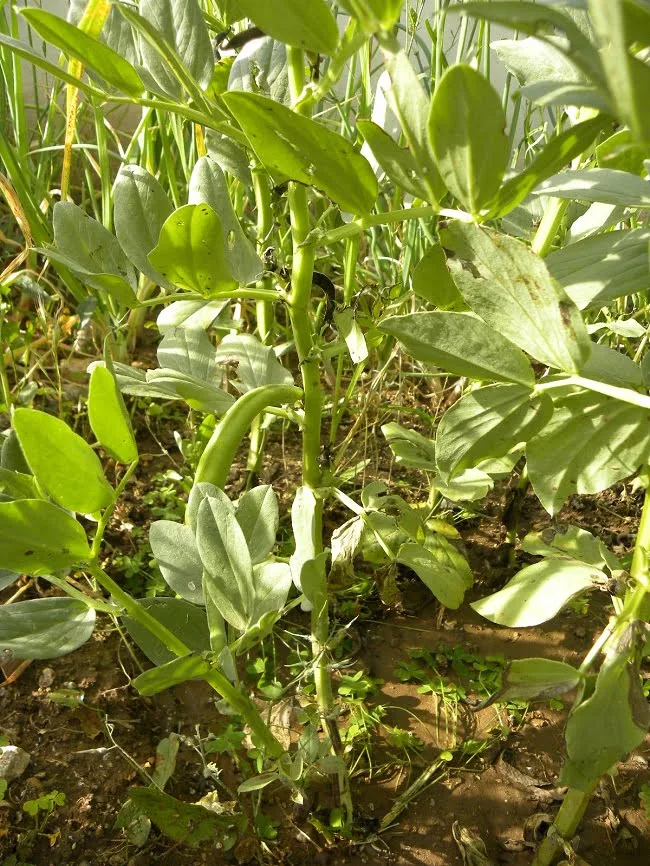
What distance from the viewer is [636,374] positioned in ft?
1.65

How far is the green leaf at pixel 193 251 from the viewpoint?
0.46 m

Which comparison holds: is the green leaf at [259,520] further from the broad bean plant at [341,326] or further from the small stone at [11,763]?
the small stone at [11,763]

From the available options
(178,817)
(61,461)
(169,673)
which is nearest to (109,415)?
(61,461)

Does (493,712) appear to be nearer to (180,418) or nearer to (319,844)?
(319,844)

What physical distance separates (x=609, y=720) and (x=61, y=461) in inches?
14.2

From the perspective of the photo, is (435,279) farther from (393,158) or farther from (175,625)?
(175,625)

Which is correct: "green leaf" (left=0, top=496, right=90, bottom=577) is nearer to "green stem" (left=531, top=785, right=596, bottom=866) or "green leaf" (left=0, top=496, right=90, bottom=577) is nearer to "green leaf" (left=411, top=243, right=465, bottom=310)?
"green leaf" (left=411, top=243, right=465, bottom=310)

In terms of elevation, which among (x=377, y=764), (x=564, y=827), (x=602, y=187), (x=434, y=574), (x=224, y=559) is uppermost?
(x=602, y=187)

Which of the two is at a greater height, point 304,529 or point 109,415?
point 109,415

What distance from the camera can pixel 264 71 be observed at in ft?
1.95

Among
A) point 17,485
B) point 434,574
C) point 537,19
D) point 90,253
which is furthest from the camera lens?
point 434,574

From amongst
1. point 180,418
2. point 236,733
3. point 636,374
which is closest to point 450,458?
point 636,374

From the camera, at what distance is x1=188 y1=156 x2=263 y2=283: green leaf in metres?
0.55

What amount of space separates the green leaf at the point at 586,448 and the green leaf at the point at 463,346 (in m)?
0.05
